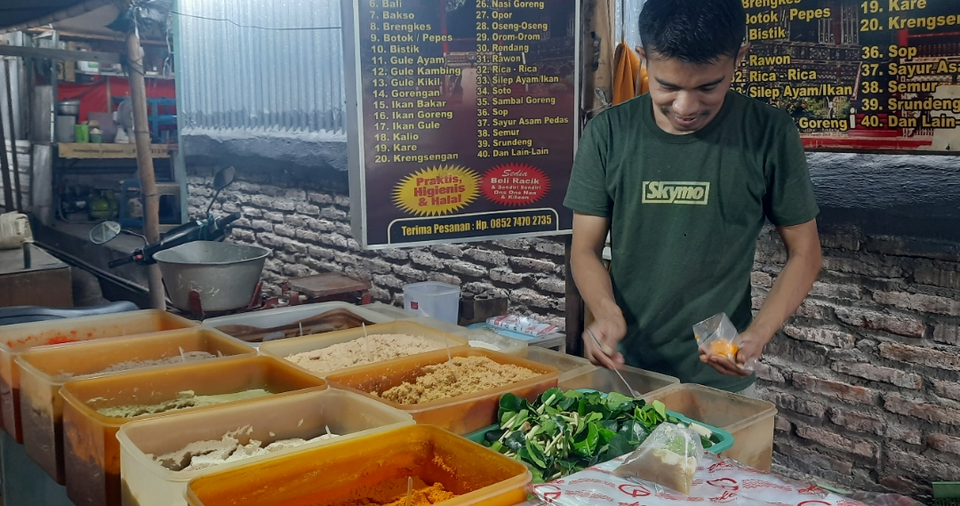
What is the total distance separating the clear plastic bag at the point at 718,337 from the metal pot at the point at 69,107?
4.81 metres

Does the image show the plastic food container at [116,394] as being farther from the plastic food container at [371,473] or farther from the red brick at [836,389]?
the red brick at [836,389]

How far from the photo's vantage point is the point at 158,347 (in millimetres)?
1862

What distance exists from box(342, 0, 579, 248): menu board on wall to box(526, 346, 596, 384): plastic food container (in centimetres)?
55

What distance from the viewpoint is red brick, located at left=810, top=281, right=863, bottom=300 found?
279 cm

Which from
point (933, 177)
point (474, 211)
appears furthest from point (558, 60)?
point (933, 177)

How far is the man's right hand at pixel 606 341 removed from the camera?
5.53ft

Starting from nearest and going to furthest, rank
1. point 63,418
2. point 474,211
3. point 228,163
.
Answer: point 63,418, point 474,211, point 228,163

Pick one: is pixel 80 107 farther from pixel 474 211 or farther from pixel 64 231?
pixel 474 211

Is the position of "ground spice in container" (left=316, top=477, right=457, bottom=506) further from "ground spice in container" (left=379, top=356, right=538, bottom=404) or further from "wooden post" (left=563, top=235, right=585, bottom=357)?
"wooden post" (left=563, top=235, right=585, bottom=357)

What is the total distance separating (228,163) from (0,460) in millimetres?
4659

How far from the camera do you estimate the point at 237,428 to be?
4.35ft

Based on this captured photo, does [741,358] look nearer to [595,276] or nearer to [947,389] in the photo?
[595,276]

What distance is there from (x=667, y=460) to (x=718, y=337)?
2.09 feet

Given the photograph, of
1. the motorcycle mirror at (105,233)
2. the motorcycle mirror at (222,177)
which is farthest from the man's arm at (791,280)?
the motorcycle mirror at (105,233)
